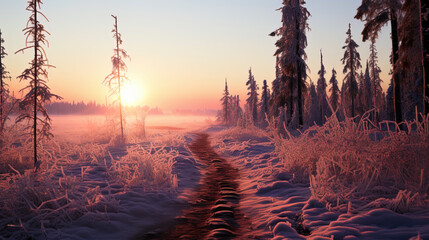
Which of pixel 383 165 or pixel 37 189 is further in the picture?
pixel 383 165

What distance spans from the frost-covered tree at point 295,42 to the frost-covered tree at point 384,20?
18.2 ft

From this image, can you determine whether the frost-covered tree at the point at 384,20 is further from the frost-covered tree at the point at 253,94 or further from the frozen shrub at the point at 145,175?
the frost-covered tree at the point at 253,94

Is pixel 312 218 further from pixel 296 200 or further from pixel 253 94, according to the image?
pixel 253 94

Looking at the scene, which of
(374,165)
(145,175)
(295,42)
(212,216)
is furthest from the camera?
(295,42)

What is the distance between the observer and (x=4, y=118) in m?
10.2

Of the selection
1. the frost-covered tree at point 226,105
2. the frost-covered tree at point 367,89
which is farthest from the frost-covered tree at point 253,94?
the frost-covered tree at point 367,89

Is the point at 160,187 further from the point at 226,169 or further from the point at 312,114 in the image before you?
the point at 312,114

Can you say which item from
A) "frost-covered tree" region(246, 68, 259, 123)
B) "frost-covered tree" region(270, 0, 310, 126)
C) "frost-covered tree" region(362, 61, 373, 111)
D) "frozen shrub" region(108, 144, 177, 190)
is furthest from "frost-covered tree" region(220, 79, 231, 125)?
"frozen shrub" region(108, 144, 177, 190)

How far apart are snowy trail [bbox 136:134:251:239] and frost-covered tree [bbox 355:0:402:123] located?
13.3 metres

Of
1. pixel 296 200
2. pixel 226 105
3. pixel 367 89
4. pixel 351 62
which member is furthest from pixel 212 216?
pixel 226 105

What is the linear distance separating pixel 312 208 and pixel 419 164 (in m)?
2.13

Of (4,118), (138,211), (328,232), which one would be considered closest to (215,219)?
(138,211)

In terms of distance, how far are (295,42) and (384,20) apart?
281 inches

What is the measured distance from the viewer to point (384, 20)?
15.7 metres
